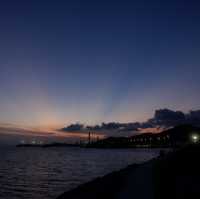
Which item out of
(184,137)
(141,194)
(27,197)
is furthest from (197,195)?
(184,137)

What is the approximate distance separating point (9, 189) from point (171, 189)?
1982cm

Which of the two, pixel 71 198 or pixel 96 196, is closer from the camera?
pixel 96 196

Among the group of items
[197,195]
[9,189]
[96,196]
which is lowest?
[9,189]

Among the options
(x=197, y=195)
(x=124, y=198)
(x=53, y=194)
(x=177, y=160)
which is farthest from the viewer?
(x=177, y=160)

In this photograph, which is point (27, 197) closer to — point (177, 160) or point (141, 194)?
point (141, 194)

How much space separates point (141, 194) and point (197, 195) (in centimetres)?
314

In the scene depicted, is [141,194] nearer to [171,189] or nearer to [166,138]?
[171,189]

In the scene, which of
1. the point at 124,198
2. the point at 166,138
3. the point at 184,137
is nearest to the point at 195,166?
the point at 124,198

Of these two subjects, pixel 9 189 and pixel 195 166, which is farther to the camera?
pixel 9 189

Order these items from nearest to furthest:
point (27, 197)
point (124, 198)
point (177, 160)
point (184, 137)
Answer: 1. point (124, 198)
2. point (27, 197)
3. point (177, 160)
4. point (184, 137)

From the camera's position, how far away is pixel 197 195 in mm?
12523

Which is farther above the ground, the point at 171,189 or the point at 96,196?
the point at 171,189

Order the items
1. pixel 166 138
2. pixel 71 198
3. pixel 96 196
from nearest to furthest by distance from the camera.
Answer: pixel 96 196 → pixel 71 198 → pixel 166 138

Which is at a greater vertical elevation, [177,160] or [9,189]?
[177,160]
